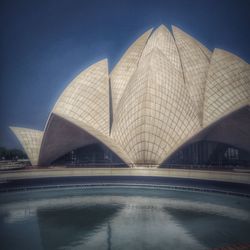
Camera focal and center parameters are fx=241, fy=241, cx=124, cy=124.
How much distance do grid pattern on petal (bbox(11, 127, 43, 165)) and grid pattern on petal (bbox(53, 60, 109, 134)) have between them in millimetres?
4637

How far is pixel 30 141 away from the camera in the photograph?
1264 inches

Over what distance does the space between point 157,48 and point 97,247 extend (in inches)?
1086

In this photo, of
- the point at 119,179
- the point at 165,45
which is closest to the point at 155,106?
the point at 119,179

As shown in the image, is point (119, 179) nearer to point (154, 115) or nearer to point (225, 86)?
point (154, 115)

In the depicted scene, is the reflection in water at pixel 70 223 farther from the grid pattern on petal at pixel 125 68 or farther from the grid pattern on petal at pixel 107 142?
the grid pattern on petal at pixel 125 68

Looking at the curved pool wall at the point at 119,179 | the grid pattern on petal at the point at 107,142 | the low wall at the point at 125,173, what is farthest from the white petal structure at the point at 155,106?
the low wall at the point at 125,173

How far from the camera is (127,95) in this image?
97.1ft

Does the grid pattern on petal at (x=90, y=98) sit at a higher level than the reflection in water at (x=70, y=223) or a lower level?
higher

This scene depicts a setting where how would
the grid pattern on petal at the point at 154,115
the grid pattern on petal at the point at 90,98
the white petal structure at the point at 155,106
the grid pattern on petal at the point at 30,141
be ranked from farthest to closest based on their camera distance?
the grid pattern on petal at the point at 90,98
the grid pattern on petal at the point at 30,141
the white petal structure at the point at 155,106
the grid pattern on petal at the point at 154,115

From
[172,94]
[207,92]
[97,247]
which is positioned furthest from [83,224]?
[207,92]

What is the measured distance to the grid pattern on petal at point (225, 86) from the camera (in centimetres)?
2645

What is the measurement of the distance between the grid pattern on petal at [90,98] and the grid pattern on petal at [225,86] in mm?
12803

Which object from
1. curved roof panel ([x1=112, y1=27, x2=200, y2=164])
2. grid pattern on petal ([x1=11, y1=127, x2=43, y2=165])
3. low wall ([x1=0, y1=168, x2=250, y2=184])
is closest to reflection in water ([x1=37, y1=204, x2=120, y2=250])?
low wall ([x1=0, y1=168, x2=250, y2=184])

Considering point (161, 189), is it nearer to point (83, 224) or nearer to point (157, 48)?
point (83, 224)
